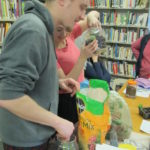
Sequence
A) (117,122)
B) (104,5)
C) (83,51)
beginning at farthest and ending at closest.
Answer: (104,5) → (83,51) → (117,122)

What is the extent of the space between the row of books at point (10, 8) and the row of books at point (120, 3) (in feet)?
3.95

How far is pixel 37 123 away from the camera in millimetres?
766

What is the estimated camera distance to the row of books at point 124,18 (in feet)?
10.4

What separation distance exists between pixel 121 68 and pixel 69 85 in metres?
2.73

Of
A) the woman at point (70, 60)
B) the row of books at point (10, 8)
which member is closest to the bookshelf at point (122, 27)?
the row of books at point (10, 8)

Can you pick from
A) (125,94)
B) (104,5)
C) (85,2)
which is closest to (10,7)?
(104,5)

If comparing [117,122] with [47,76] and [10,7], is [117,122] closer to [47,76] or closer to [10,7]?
[47,76]

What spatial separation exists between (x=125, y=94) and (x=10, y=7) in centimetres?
242

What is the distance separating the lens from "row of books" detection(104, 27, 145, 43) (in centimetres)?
330

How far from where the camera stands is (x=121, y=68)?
11.8 ft

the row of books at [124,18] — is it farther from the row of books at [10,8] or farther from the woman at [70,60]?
the woman at [70,60]

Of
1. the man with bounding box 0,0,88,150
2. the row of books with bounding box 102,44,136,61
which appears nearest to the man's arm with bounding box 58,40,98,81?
Answer: the man with bounding box 0,0,88,150

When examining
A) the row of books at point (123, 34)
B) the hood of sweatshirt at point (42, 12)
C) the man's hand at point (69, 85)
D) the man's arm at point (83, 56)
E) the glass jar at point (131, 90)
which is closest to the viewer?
the hood of sweatshirt at point (42, 12)

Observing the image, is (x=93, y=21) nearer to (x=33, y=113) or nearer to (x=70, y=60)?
(x=70, y=60)
